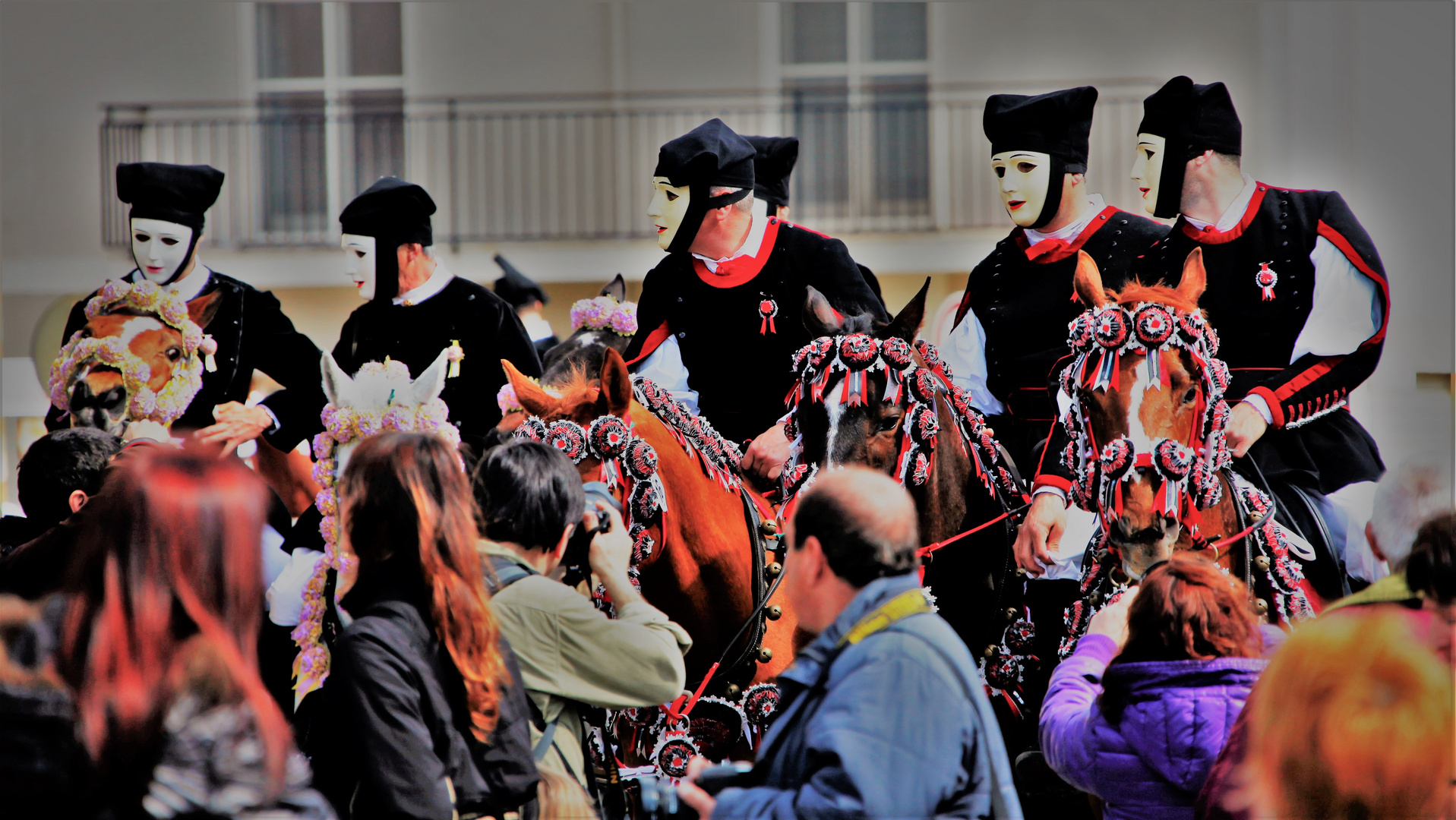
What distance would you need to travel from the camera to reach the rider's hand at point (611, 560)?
3039mm

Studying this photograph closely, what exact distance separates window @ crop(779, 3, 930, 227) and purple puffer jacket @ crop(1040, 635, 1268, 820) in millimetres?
2733

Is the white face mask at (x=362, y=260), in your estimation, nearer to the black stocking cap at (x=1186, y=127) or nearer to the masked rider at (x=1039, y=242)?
the masked rider at (x=1039, y=242)

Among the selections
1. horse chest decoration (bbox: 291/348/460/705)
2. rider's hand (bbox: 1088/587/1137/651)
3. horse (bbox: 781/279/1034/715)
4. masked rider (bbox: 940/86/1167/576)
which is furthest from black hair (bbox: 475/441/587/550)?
masked rider (bbox: 940/86/1167/576)

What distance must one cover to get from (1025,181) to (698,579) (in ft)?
5.78

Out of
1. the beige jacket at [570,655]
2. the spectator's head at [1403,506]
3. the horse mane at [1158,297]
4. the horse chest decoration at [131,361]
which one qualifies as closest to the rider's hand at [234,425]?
the horse chest decoration at [131,361]

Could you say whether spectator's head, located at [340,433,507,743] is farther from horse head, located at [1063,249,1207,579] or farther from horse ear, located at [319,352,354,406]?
horse ear, located at [319,352,354,406]

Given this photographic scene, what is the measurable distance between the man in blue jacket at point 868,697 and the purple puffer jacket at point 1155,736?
0.48m

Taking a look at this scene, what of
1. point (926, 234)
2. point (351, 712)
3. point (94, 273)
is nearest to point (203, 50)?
point (94, 273)

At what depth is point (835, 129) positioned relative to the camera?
203 inches

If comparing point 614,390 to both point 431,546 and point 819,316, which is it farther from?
point 431,546

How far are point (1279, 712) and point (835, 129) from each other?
3.55 metres

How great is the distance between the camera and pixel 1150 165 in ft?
14.5

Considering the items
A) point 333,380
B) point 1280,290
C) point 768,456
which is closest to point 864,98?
point 768,456

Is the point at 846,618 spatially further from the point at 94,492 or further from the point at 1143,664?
the point at 94,492
